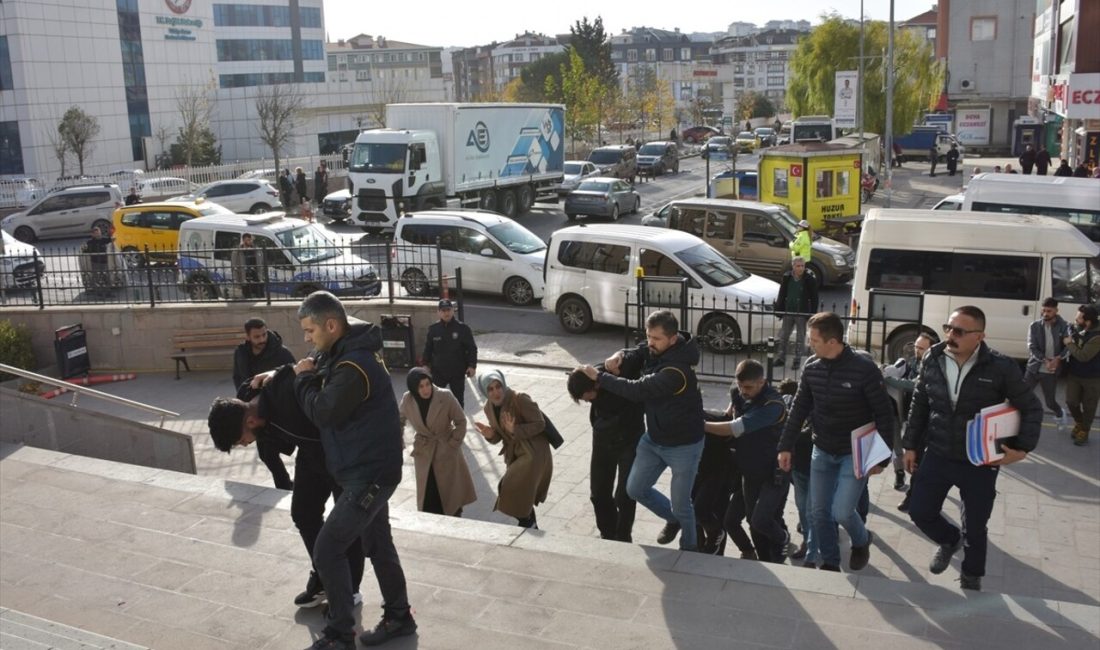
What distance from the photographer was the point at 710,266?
15.6m

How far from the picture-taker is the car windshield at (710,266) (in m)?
15.3

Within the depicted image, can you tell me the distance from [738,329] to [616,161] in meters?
29.2

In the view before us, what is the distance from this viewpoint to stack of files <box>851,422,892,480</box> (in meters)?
6.07

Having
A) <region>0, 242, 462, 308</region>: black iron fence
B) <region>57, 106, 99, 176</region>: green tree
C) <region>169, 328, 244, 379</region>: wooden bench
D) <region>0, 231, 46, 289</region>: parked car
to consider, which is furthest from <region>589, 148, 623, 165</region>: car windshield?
<region>0, 231, 46, 289</region>: parked car

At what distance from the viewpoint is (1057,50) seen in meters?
31.0

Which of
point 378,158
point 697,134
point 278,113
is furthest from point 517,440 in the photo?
point 697,134

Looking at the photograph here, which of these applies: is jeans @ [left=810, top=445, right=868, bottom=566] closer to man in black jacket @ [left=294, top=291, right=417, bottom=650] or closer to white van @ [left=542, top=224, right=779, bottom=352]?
man in black jacket @ [left=294, top=291, right=417, bottom=650]

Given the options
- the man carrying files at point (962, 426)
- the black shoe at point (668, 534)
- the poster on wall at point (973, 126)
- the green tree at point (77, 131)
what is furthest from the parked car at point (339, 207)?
the poster on wall at point (973, 126)

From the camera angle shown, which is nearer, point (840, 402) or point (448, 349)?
point (840, 402)

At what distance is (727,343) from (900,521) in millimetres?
6137

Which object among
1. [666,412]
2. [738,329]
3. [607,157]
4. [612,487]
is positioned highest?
[607,157]

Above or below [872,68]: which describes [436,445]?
below

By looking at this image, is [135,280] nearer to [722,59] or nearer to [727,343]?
[727,343]

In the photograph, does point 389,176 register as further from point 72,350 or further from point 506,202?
point 72,350
